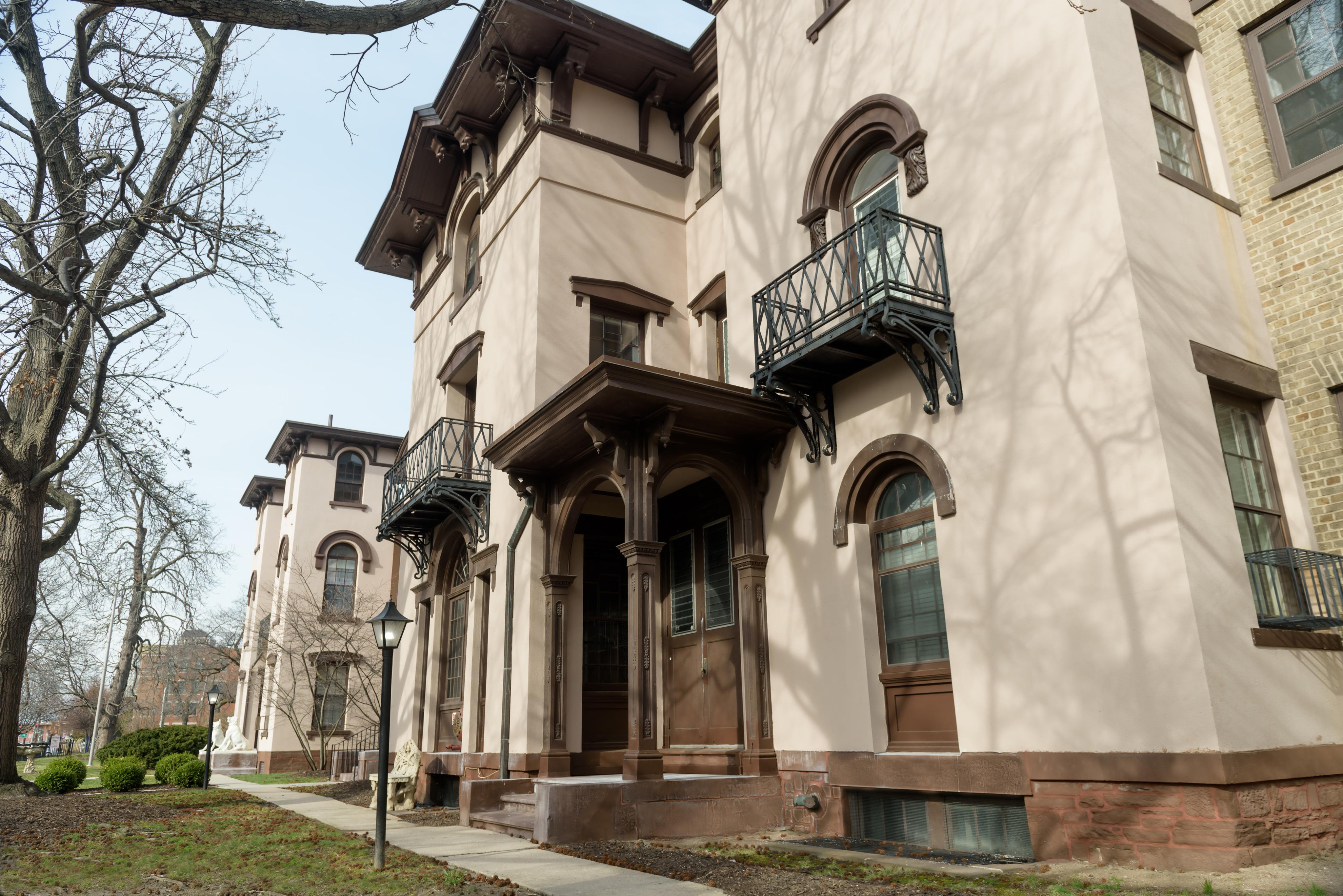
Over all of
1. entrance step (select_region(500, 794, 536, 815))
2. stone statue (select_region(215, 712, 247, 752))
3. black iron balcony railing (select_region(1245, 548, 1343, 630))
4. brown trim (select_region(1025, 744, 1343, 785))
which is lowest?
entrance step (select_region(500, 794, 536, 815))

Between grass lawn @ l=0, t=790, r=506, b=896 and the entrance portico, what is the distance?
2.93m

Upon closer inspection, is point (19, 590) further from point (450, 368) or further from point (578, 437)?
point (578, 437)

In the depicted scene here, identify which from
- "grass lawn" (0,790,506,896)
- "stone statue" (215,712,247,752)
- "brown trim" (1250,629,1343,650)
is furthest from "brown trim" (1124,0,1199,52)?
"stone statue" (215,712,247,752)

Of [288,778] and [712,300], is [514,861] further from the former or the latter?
[288,778]

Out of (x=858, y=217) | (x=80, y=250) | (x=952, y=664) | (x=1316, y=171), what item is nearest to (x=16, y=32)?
(x=80, y=250)

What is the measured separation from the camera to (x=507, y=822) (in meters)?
10.3

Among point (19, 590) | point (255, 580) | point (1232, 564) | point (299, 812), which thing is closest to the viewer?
point (1232, 564)

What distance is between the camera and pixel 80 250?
1135 cm

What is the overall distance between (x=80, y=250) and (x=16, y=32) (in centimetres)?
450

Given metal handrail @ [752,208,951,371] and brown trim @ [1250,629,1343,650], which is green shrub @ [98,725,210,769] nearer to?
metal handrail @ [752,208,951,371]

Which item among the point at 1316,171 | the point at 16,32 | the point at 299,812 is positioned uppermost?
the point at 16,32

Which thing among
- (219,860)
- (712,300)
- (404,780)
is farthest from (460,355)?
(219,860)

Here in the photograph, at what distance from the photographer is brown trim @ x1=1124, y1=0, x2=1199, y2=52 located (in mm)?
8977

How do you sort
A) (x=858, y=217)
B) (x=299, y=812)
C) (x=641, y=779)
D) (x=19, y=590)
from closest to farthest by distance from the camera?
(x=641, y=779)
(x=858, y=217)
(x=299, y=812)
(x=19, y=590)
